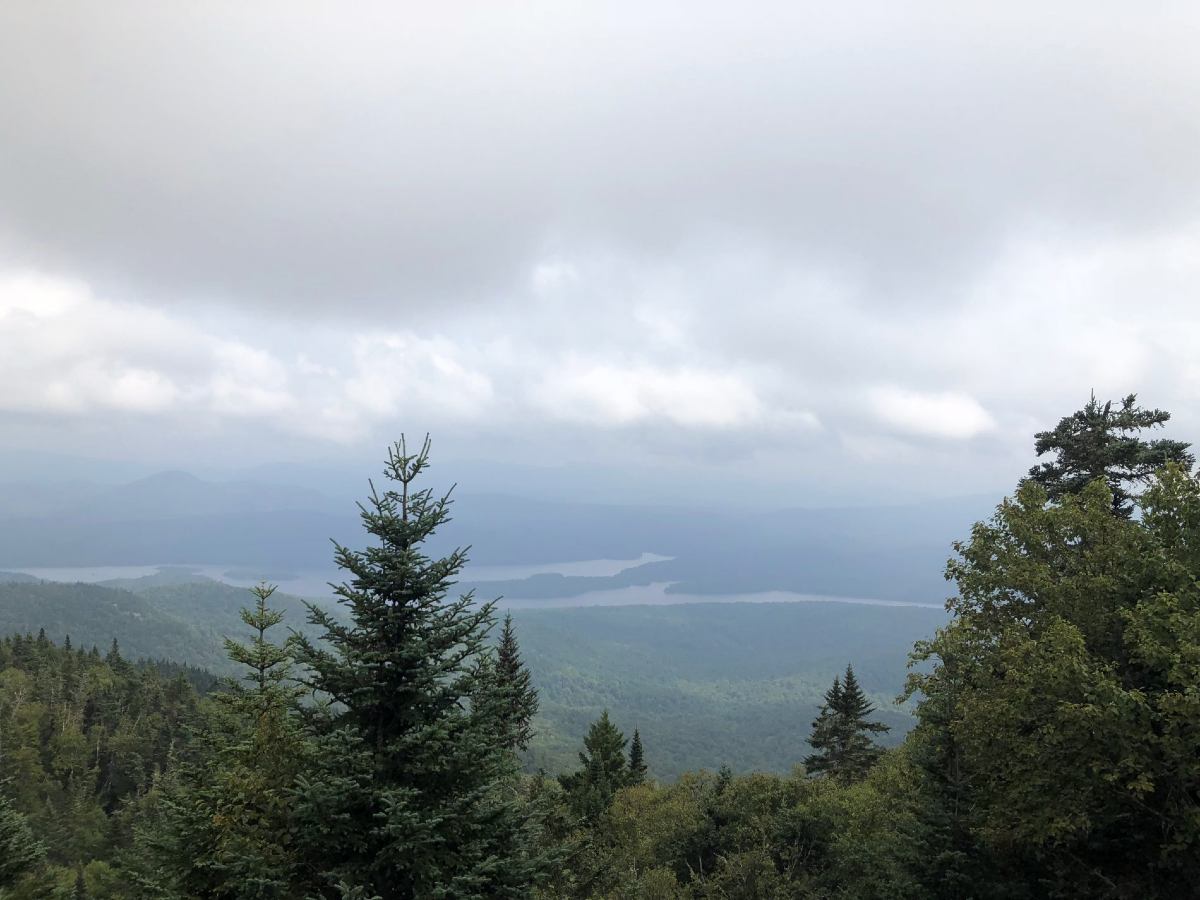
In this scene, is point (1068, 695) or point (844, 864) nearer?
point (1068, 695)

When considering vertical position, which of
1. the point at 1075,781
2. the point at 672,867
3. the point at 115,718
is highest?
the point at 1075,781

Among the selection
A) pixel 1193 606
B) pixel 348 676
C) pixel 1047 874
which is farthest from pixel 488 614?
pixel 1047 874

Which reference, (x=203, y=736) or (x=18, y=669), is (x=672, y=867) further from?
(x=18, y=669)

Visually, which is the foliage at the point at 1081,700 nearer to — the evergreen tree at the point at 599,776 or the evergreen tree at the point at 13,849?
the evergreen tree at the point at 13,849

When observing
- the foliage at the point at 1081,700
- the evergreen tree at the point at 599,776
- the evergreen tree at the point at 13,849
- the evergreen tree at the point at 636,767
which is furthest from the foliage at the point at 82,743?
→ the foliage at the point at 1081,700

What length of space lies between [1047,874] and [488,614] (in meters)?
19.2

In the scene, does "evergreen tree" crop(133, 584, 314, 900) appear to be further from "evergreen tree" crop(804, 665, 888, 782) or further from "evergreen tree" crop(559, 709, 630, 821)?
"evergreen tree" crop(804, 665, 888, 782)

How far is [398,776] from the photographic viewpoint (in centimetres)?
1171

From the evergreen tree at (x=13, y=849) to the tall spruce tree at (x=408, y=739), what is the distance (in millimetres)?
12617

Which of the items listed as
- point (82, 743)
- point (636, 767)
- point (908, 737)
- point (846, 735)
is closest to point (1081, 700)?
point (908, 737)

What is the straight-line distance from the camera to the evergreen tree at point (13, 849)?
17.4 metres

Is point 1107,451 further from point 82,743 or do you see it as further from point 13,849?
point 82,743

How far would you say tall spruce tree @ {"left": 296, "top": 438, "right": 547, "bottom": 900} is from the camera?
10.8 meters

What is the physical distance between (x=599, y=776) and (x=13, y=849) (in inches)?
1691
